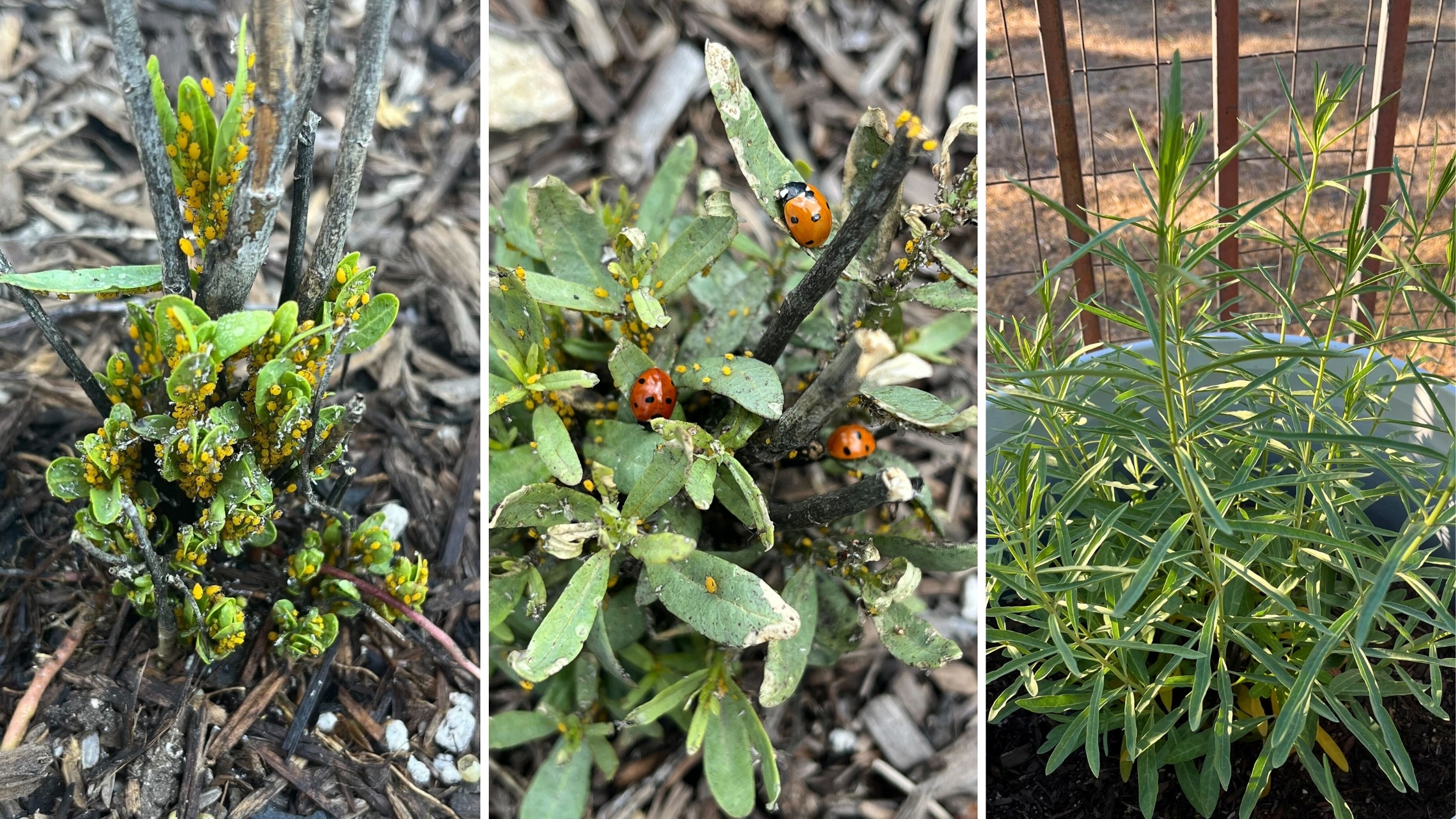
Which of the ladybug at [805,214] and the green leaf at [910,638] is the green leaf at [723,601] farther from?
the ladybug at [805,214]

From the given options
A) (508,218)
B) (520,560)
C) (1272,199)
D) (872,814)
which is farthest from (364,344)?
(872,814)

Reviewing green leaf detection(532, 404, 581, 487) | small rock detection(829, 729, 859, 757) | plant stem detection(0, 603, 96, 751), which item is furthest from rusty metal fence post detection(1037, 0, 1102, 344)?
plant stem detection(0, 603, 96, 751)

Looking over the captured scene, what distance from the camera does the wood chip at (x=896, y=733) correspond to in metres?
1.53

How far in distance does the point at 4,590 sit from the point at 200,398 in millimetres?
553

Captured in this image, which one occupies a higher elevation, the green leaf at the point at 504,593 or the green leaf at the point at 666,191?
the green leaf at the point at 666,191

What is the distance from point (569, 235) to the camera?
4.19ft

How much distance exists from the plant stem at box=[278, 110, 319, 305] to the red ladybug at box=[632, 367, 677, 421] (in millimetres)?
376

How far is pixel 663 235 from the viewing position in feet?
4.92

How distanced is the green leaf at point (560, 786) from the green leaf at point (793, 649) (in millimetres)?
263

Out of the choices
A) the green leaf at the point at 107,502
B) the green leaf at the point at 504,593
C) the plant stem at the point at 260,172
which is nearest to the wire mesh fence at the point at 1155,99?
the green leaf at the point at 504,593

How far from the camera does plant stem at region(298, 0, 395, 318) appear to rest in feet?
2.86

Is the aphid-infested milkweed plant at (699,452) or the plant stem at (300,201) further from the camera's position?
the aphid-infested milkweed plant at (699,452)

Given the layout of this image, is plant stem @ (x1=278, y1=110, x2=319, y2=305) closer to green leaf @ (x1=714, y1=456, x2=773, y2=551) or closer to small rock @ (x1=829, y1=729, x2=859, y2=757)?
green leaf @ (x1=714, y1=456, x2=773, y2=551)

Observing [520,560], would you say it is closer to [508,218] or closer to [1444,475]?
[508,218]
